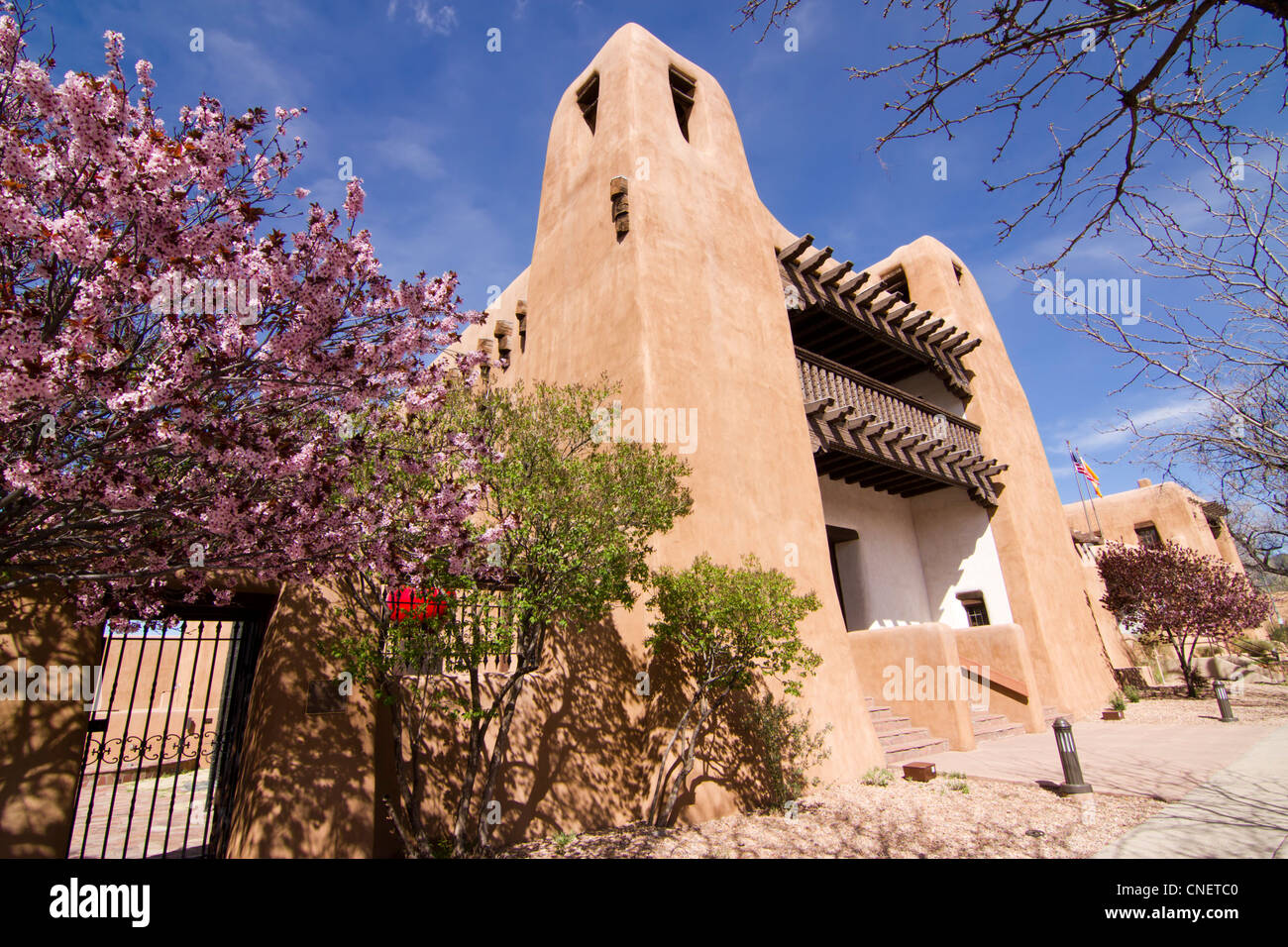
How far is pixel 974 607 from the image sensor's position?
14.6m

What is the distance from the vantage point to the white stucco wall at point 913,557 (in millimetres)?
13977

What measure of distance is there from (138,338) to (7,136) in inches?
37.9

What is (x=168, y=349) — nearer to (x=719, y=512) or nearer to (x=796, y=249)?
(x=719, y=512)

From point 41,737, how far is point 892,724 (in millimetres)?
10896

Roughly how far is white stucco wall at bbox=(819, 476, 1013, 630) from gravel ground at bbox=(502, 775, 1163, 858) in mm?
6716

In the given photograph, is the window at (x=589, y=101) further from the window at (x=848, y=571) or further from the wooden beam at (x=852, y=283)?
the window at (x=848, y=571)

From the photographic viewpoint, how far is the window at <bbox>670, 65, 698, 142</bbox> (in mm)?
11617

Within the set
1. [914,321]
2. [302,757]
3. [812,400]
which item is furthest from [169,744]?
[914,321]

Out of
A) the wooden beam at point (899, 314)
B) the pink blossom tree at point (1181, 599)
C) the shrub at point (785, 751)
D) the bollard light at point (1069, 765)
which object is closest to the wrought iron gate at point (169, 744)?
the shrub at point (785, 751)

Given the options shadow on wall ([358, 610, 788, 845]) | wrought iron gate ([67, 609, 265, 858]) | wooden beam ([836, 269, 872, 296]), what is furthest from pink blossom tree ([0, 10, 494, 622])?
wooden beam ([836, 269, 872, 296])

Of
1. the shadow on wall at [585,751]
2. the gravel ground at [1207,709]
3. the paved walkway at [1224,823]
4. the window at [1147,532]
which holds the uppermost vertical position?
the window at [1147,532]

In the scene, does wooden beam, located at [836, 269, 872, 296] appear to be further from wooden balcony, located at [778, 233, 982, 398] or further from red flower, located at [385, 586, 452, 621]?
red flower, located at [385, 586, 452, 621]

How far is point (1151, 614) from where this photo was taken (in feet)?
52.9

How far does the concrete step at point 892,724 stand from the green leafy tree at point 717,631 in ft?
15.3
